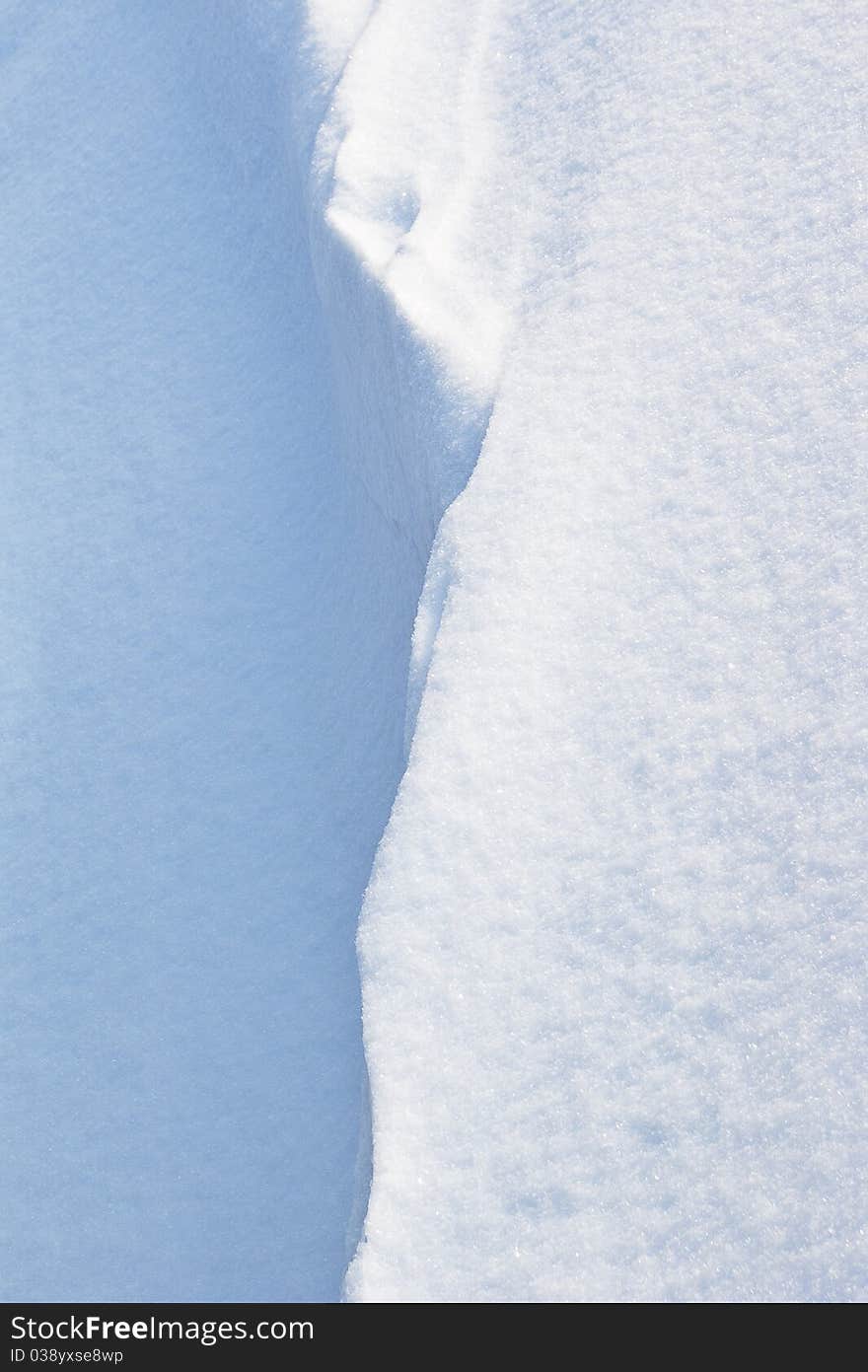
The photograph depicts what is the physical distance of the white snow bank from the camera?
113 centimetres

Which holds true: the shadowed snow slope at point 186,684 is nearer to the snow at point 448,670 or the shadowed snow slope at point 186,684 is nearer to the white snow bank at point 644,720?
the snow at point 448,670

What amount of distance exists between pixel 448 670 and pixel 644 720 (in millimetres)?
237

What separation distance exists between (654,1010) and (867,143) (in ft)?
3.81

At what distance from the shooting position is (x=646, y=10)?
190 centimetres

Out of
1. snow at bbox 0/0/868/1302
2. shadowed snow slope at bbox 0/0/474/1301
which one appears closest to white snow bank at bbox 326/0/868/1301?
snow at bbox 0/0/868/1302

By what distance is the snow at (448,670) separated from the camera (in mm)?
1179

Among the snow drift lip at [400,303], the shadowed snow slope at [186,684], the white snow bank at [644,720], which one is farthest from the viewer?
the shadowed snow slope at [186,684]

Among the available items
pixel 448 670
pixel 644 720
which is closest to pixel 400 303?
pixel 448 670

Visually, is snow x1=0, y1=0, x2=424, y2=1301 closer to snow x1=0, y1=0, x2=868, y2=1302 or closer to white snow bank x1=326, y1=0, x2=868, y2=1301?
snow x1=0, y1=0, x2=868, y2=1302

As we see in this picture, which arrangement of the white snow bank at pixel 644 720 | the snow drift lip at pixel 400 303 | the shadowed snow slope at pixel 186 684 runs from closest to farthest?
the white snow bank at pixel 644 720, the snow drift lip at pixel 400 303, the shadowed snow slope at pixel 186 684

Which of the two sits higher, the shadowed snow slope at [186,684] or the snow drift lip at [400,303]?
the snow drift lip at [400,303]

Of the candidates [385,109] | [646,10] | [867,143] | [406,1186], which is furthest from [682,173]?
[406,1186]

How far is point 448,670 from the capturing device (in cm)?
143

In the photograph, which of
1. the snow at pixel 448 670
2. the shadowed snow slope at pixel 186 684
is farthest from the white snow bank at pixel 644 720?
the shadowed snow slope at pixel 186 684
